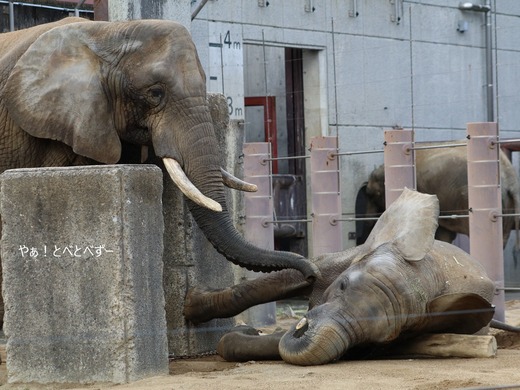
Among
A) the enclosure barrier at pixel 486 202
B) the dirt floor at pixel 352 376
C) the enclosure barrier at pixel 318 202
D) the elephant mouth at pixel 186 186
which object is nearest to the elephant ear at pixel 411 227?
the dirt floor at pixel 352 376

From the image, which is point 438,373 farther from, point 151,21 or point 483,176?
point 483,176

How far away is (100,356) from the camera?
656cm

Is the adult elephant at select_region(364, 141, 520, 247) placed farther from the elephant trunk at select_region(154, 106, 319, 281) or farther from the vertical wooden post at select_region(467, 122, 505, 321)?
the elephant trunk at select_region(154, 106, 319, 281)

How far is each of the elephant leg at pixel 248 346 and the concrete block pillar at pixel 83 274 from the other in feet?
2.67

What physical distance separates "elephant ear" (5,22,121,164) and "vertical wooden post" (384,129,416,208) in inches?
140

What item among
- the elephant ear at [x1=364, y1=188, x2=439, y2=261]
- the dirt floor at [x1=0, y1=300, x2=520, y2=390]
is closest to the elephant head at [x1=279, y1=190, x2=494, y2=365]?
the elephant ear at [x1=364, y1=188, x2=439, y2=261]

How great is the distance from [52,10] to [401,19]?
4626 mm

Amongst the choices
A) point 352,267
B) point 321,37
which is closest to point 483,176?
point 352,267

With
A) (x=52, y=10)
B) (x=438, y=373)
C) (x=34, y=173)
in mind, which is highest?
(x=52, y=10)

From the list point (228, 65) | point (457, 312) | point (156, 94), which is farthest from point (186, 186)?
point (228, 65)

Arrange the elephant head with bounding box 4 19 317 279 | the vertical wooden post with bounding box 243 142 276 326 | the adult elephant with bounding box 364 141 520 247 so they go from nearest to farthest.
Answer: the elephant head with bounding box 4 19 317 279 → the vertical wooden post with bounding box 243 142 276 326 → the adult elephant with bounding box 364 141 520 247

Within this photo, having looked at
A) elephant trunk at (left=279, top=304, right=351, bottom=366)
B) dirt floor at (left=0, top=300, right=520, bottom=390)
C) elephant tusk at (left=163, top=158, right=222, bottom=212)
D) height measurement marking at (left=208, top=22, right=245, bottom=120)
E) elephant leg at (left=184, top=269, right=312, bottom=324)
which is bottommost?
dirt floor at (left=0, top=300, right=520, bottom=390)

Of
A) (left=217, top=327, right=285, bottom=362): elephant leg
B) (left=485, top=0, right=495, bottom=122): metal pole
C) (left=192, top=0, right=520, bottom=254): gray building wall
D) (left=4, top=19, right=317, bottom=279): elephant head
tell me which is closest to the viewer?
(left=217, top=327, right=285, bottom=362): elephant leg

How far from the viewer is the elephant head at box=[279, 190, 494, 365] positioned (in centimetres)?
696
